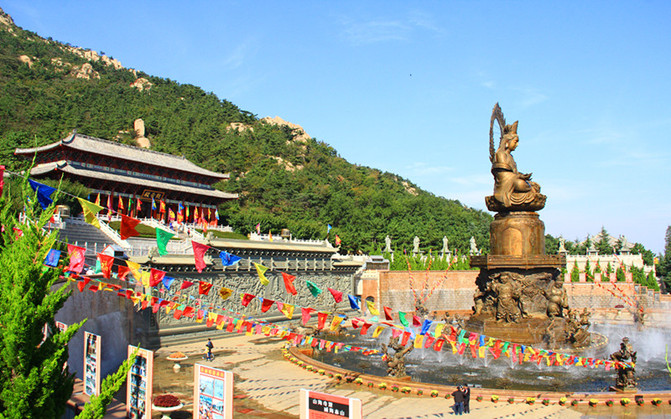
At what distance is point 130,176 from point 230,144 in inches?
1375

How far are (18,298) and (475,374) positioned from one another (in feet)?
40.8

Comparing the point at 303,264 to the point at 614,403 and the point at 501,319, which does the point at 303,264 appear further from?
the point at 614,403

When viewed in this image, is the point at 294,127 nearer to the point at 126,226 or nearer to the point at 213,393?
the point at 126,226

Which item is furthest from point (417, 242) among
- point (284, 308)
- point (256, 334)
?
point (284, 308)

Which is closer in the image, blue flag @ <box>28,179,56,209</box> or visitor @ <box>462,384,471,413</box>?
visitor @ <box>462,384,471,413</box>

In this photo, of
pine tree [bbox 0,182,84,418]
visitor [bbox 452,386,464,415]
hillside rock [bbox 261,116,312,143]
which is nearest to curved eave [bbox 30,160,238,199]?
pine tree [bbox 0,182,84,418]

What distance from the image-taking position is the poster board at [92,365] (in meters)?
9.39

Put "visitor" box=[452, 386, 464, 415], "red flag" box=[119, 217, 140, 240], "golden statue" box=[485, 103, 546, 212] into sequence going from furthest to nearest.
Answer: "golden statue" box=[485, 103, 546, 212] → "red flag" box=[119, 217, 140, 240] → "visitor" box=[452, 386, 464, 415]

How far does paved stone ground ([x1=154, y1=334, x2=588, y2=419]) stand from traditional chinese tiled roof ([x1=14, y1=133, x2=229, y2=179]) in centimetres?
2885

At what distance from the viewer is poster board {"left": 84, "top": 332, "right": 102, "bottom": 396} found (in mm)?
9391

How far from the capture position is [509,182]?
797 inches

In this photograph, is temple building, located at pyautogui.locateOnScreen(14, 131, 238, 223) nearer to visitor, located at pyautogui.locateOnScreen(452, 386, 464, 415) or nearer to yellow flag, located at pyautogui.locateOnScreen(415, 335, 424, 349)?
yellow flag, located at pyautogui.locateOnScreen(415, 335, 424, 349)

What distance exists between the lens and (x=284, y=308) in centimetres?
1309

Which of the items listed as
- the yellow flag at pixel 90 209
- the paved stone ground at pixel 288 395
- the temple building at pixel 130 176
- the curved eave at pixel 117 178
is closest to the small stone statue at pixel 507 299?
the paved stone ground at pixel 288 395
